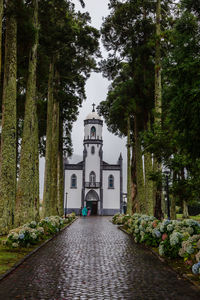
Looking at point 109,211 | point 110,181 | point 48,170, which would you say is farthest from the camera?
point 110,181

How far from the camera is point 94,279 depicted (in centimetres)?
549

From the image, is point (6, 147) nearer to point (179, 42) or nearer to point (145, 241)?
point (145, 241)

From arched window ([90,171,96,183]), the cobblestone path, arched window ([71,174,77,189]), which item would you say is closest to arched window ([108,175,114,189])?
arched window ([90,171,96,183])

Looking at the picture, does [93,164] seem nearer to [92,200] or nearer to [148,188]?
[92,200]

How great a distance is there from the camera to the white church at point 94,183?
48844mm

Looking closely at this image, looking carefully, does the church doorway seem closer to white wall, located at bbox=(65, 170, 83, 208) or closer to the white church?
the white church

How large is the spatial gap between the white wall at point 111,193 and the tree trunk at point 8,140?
129ft

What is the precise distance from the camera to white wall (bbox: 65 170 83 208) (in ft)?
161

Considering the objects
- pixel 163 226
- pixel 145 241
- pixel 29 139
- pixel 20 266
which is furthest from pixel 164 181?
pixel 20 266

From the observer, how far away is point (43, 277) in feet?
18.4

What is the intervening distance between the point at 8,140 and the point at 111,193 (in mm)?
40286

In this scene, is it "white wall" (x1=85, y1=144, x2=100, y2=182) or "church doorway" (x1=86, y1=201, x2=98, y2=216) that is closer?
"church doorway" (x1=86, y1=201, x2=98, y2=216)

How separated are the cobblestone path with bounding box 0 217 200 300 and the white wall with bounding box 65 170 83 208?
135 ft

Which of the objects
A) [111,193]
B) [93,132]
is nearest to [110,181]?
[111,193]
